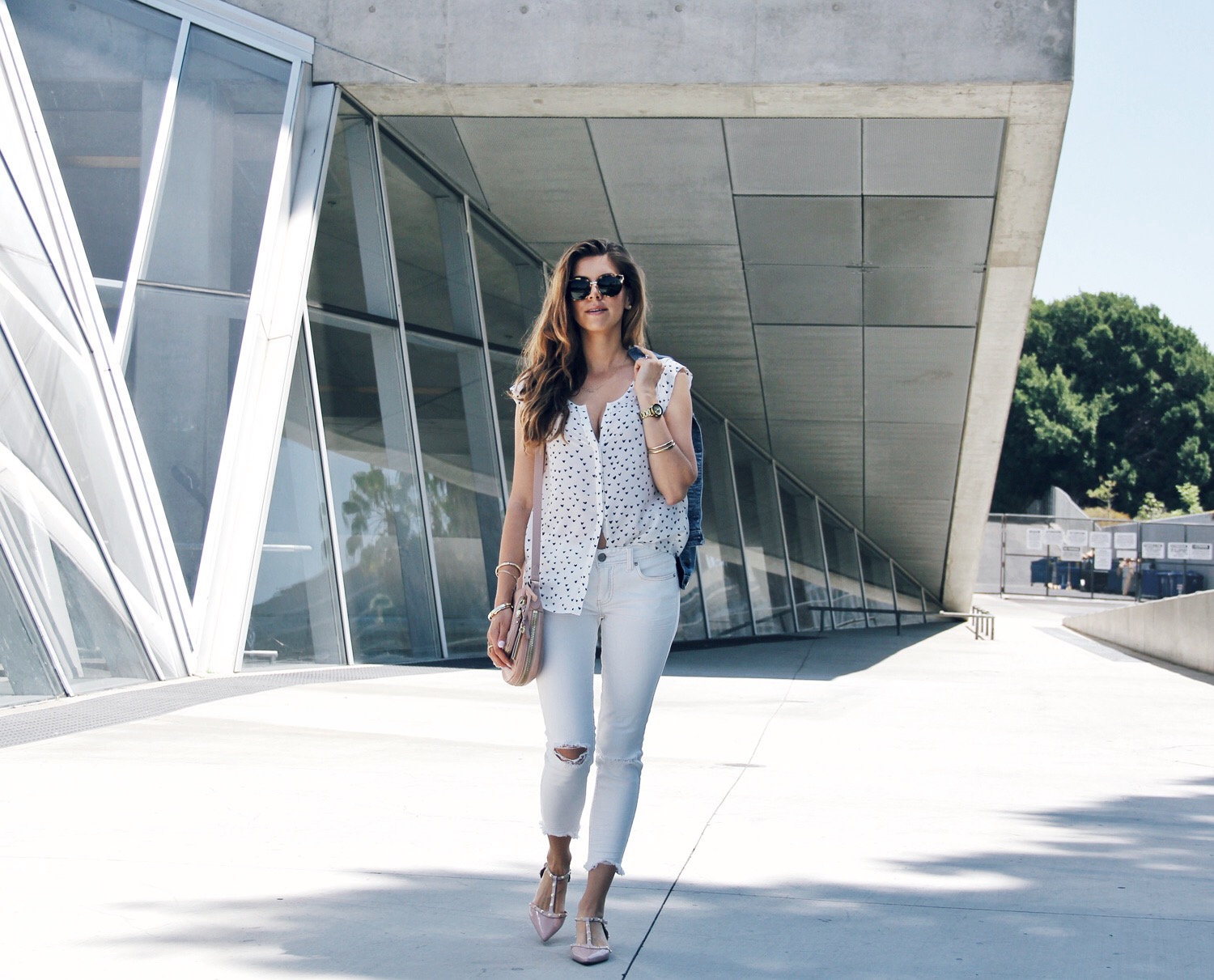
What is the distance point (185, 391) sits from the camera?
9883mm

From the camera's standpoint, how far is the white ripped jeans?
314cm

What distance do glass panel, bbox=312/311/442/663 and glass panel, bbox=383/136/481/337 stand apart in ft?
2.88

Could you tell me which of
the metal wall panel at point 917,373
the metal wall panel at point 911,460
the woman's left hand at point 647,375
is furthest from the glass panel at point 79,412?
the metal wall panel at point 911,460

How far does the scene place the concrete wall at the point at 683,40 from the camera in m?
10.5

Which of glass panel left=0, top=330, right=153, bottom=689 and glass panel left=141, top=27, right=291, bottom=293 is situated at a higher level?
glass panel left=141, top=27, right=291, bottom=293

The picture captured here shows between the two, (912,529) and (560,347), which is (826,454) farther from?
(560,347)

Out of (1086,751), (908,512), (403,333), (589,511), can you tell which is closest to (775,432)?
(908,512)

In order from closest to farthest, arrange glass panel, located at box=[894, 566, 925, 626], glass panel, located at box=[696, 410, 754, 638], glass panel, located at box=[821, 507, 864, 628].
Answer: glass panel, located at box=[696, 410, 754, 638] < glass panel, located at box=[821, 507, 864, 628] < glass panel, located at box=[894, 566, 925, 626]

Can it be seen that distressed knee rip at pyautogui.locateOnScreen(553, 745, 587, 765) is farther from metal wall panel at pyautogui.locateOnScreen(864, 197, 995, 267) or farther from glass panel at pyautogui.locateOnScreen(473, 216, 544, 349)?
glass panel at pyautogui.locateOnScreen(473, 216, 544, 349)

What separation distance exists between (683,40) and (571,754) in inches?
356

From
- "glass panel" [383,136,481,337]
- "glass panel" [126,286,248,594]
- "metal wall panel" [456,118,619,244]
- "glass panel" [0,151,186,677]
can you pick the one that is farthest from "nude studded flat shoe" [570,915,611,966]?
"glass panel" [383,136,481,337]

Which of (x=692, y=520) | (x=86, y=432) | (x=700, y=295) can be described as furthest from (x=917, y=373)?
(x=692, y=520)

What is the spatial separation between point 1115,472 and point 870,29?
53316 mm

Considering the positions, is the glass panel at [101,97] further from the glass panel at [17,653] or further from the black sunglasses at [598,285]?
the black sunglasses at [598,285]
